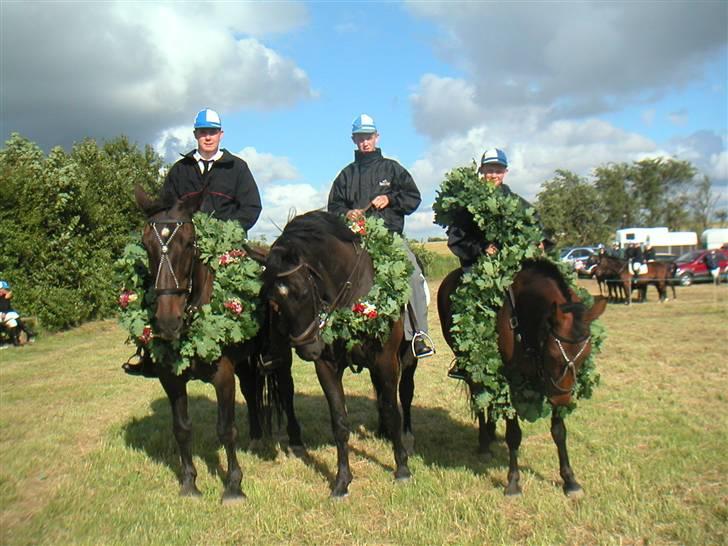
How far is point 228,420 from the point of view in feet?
18.6

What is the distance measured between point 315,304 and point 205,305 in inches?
38.2

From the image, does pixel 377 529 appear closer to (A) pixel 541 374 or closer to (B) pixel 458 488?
(B) pixel 458 488

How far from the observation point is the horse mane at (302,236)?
16.2ft

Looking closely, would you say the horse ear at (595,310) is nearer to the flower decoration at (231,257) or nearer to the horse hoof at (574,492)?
the horse hoof at (574,492)

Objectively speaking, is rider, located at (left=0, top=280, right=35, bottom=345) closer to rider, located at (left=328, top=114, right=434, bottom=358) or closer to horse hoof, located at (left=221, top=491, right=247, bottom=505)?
rider, located at (left=328, top=114, right=434, bottom=358)

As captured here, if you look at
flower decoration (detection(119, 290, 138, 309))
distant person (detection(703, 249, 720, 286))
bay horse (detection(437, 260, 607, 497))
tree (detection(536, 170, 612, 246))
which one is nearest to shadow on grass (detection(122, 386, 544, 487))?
bay horse (detection(437, 260, 607, 497))

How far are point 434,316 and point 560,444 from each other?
17.2m

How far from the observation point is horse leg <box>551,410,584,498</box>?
541 centimetres

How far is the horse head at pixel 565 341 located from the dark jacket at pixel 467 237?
1414 millimetres

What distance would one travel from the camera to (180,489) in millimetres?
5883

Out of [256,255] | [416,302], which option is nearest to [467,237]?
[416,302]

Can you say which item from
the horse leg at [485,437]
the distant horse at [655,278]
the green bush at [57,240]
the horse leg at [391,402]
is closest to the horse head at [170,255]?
the horse leg at [391,402]

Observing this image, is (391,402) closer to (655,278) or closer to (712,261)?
(655,278)

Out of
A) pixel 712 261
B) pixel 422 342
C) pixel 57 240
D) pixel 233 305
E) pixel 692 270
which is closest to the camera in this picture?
pixel 233 305
